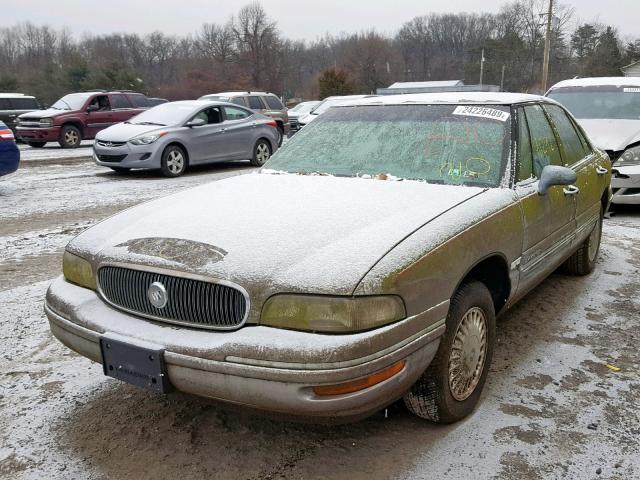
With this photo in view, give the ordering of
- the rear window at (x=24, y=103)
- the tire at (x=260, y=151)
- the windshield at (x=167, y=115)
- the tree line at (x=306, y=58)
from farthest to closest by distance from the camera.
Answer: the tree line at (x=306, y=58)
the rear window at (x=24, y=103)
the tire at (x=260, y=151)
the windshield at (x=167, y=115)

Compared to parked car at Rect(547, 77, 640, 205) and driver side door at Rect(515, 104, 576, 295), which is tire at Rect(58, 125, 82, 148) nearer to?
parked car at Rect(547, 77, 640, 205)

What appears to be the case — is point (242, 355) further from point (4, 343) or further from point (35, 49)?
point (35, 49)

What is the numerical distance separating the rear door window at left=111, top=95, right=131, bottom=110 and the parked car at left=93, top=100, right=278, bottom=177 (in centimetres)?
653

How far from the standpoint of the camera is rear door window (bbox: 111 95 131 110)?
17625 millimetres

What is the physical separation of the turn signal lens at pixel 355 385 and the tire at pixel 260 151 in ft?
36.4

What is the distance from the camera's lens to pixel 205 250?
7.98ft

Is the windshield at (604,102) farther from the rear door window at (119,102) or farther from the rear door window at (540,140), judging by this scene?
the rear door window at (119,102)

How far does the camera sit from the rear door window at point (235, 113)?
39.9ft

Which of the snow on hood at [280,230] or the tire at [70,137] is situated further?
the tire at [70,137]

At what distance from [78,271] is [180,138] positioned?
28.8 feet

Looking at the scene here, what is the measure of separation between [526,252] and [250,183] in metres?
1.64

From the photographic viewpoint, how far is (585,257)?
4918mm

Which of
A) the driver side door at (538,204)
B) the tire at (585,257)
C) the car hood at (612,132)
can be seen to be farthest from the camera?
the car hood at (612,132)

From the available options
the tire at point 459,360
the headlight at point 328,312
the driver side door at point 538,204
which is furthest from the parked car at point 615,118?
the headlight at point 328,312
